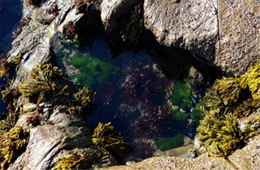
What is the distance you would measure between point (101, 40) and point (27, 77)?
3709mm

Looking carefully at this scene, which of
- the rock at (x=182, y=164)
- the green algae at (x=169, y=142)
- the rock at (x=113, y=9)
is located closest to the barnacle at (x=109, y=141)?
the green algae at (x=169, y=142)

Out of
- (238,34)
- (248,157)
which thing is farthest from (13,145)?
(238,34)

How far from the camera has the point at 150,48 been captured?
12.1 m

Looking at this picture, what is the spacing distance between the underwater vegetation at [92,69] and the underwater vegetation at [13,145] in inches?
131

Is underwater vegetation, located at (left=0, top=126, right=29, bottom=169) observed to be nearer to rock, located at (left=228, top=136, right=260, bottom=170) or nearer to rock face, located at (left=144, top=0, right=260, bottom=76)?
rock face, located at (left=144, top=0, right=260, bottom=76)

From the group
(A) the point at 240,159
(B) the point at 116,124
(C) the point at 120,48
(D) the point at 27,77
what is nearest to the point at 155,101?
(B) the point at 116,124

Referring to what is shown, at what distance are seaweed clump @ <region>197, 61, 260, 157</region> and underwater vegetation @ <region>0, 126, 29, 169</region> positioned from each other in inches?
242

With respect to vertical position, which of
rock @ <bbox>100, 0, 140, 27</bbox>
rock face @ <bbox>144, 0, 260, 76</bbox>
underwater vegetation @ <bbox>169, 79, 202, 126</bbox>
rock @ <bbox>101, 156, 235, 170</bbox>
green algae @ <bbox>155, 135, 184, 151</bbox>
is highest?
rock @ <bbox>100, 0, 140, 27</bbox>

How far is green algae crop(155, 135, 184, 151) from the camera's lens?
10455mm

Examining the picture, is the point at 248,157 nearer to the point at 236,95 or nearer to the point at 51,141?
the point at 236,95

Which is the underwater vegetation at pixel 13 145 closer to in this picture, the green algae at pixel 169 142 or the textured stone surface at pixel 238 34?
the green algae at pixel 169 142

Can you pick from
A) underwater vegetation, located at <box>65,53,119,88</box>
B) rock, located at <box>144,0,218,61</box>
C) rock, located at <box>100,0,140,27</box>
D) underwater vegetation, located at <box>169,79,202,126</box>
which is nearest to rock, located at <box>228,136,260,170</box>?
underwater vegetation, located at <box>169,79,202,126</box>

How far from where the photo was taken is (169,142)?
1053 cm

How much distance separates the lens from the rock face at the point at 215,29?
9.06m
